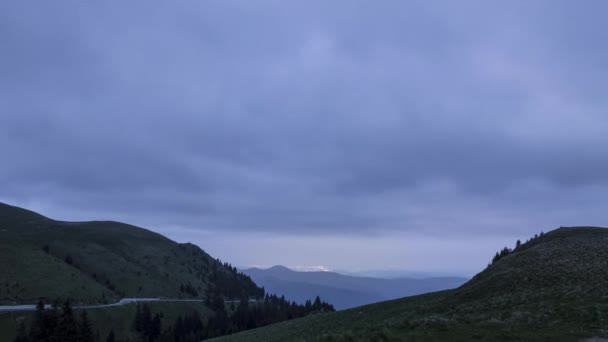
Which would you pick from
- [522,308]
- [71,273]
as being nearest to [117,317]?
[71,273]

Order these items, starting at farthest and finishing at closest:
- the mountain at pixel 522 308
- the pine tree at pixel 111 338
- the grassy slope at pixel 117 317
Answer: the pine tree at pixel 111 338 < the grassy slope at pixel 117 317 < the mountain at pixel 522 308

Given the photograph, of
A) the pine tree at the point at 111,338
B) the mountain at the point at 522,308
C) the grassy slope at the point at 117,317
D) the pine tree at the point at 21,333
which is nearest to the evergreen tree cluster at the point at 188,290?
the grassy slope at the point at 117,317

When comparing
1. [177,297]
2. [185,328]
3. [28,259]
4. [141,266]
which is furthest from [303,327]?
[141,266]

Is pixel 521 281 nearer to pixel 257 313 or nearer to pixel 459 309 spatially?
pixel 459 309

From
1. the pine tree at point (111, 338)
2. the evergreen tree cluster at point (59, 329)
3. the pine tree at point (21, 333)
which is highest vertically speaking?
the evergreen tree cluster at point (59, 329)

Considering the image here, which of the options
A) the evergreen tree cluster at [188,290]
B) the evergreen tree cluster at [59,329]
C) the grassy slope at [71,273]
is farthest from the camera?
the evergreen tree cluster at [188,290]

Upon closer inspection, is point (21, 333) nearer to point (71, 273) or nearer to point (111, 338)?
point (111, 338)

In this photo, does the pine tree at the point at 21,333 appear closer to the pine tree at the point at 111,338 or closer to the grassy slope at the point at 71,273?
the pine tree at the point at 111,338

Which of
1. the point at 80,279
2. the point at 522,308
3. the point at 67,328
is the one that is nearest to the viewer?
the point at 522,308

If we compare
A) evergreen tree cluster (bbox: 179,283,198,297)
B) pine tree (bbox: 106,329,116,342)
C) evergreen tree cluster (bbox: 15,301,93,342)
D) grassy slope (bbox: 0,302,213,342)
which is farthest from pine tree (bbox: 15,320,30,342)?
evergreen tree cluster (bbox: 179,283,198,297)

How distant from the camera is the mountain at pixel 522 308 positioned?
24663 mm

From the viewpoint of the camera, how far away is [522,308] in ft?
103

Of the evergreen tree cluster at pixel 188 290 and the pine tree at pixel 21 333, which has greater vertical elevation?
the evergreen tree cluster at pixel 188 290

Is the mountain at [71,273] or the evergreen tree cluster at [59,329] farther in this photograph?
the mountain at [71,273]
